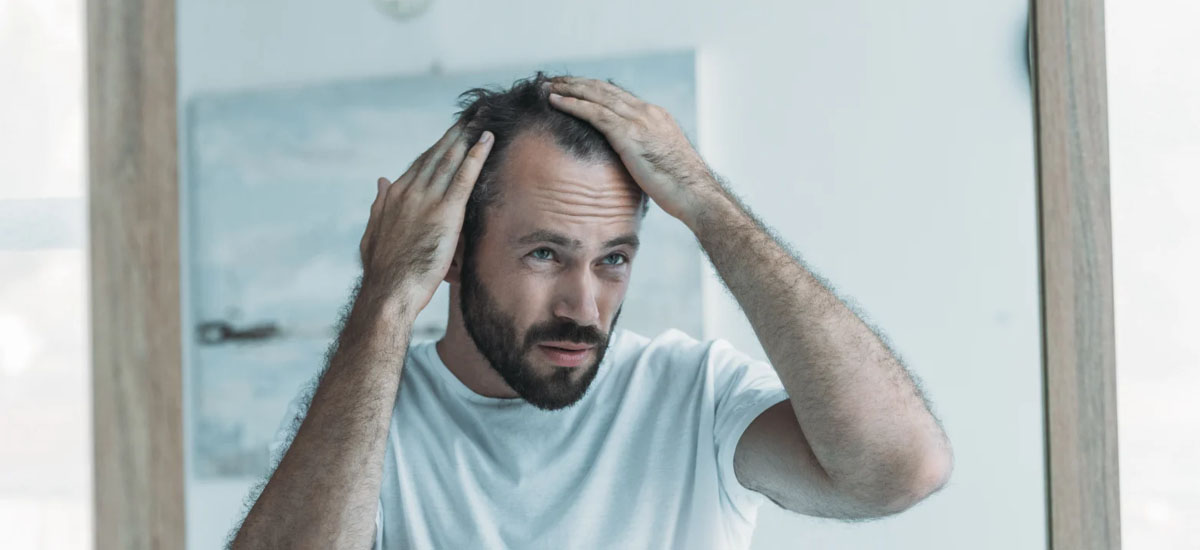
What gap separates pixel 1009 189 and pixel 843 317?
0.29 meters

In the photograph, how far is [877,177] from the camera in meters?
1.18

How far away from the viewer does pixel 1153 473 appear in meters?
1.17

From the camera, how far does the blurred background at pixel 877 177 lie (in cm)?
116

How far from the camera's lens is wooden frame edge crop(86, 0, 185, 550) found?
4.57 feet

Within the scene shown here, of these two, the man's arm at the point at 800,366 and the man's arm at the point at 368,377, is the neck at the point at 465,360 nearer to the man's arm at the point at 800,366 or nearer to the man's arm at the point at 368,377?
the man's arm at the point at 368,377

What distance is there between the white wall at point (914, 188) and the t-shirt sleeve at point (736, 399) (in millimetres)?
27

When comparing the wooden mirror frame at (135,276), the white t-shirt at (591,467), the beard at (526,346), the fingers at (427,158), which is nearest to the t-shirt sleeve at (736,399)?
the white t-shirt at (591,467)

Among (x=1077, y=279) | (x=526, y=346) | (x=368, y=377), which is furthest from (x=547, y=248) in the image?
(x=1077, y=279)

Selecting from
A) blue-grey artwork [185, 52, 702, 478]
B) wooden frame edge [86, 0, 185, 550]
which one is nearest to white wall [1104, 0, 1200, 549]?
blue-grey artwork [185, 52, 702, 478]

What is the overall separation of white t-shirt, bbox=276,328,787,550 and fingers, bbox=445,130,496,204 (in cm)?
22

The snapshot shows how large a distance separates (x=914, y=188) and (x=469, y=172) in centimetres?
49

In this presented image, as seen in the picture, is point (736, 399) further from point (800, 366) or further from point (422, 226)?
point (422, 226)

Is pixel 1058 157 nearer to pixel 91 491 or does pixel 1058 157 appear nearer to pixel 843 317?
pixel 843 317

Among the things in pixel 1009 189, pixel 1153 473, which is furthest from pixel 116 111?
pixel 1153 473
